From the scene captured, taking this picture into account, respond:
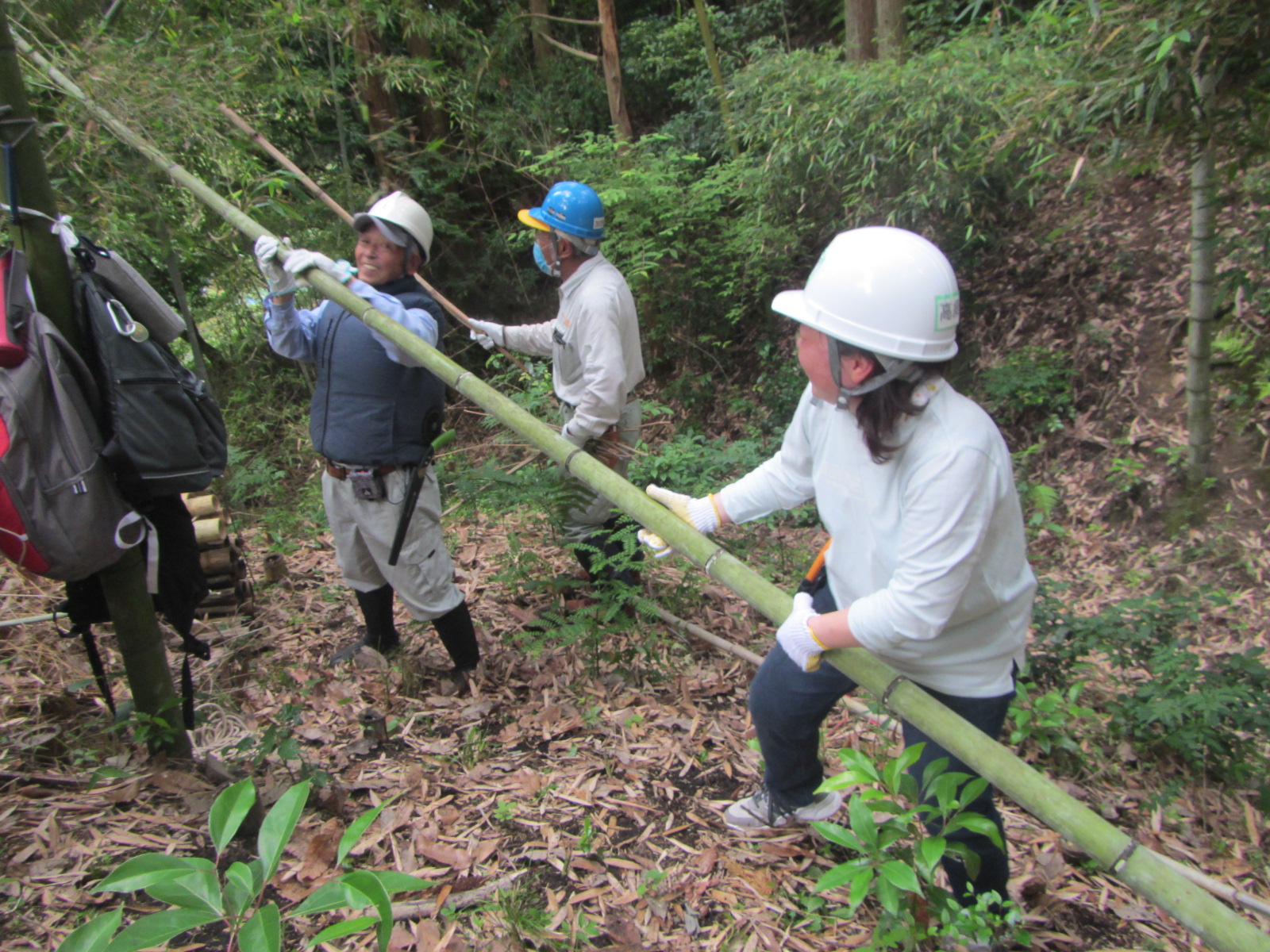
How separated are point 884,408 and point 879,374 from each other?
84mm

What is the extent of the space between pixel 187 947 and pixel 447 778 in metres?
1.03

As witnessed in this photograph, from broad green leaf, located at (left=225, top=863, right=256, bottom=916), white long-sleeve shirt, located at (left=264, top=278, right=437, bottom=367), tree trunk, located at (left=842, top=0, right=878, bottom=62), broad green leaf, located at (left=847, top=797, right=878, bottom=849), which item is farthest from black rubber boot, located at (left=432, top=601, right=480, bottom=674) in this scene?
tree trunk, located at (left=842, top=0, right=878, bottom=62)

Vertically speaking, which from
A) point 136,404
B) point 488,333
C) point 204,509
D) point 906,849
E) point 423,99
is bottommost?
point 204,509

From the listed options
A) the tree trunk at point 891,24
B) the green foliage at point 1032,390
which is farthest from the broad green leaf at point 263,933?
the tree trunk at point 891,24

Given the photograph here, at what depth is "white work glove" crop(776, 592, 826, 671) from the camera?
1801 mm

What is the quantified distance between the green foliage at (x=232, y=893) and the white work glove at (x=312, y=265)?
6.02 feet

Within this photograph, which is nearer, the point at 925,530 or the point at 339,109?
the point at 925,530

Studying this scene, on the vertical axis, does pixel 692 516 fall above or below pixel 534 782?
above

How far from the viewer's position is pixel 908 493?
1734 mm

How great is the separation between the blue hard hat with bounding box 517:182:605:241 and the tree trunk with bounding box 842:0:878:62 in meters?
4.47

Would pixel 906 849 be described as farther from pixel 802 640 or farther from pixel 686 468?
pixel 686 468

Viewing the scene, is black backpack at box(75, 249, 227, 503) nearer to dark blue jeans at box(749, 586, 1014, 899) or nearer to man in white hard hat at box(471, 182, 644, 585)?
man in white hard hat at box(471, 182, 644, 585)

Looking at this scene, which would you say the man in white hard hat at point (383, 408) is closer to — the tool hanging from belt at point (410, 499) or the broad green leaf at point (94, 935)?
the tool hanging from belt at point (410, 499)

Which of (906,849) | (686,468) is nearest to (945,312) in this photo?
(906,849)
